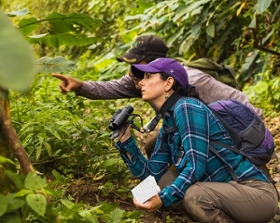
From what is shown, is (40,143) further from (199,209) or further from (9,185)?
(9,185)

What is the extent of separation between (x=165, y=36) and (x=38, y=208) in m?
7.56

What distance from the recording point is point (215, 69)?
439 cm

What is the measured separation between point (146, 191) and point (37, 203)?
1.26 metres

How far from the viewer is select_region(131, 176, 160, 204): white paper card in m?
3.06

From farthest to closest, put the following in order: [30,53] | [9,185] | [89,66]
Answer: [89,66]
[9,185]
[30,53]

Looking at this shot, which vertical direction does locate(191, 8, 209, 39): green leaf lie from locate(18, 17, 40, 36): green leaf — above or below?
below

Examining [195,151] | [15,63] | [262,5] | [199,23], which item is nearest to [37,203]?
[15,63]

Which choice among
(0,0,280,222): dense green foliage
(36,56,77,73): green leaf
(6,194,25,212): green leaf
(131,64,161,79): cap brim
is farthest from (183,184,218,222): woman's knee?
(6,194,25,212): green leaf

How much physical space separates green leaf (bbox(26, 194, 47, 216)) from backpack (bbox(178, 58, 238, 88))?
258 cm

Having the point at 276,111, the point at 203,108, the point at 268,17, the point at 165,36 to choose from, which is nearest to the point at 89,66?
the point at 165,36

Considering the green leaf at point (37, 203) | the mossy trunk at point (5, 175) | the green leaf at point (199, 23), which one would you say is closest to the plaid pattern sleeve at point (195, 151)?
the mossy trunk at point (5, 175)

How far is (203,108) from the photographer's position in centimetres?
329

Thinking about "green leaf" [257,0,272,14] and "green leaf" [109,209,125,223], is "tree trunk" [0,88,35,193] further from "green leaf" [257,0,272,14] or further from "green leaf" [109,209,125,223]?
"green leaf" [257,0,272,14]

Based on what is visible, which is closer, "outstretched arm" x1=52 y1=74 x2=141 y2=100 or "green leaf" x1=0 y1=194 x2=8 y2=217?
"green leaf" x1=0 y1=194 x2=8 y2=217
